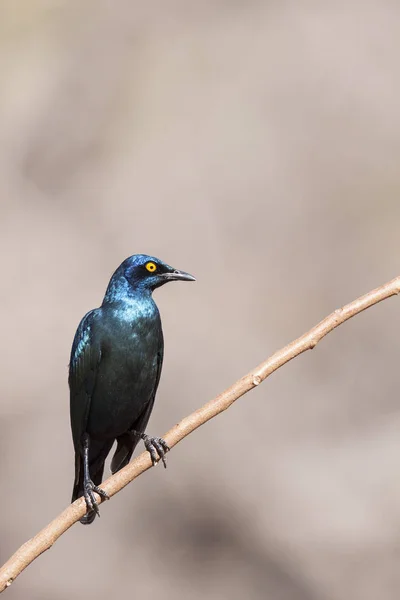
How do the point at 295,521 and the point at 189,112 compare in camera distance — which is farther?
the point at 189,112

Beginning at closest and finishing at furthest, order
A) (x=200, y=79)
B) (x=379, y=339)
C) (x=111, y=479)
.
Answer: (x=111, y=479) < (x=379, y=339) < (x=200, y=79)

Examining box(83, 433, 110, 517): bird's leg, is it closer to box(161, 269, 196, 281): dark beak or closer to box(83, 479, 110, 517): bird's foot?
box(83, 479, 110, 517): bird's foot

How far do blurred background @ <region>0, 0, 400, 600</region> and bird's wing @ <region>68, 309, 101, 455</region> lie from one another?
501 cm

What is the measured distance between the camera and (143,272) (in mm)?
4633

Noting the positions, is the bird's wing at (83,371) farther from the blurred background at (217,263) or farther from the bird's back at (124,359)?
the blurred background at (217,263)

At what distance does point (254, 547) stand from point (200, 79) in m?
6.30

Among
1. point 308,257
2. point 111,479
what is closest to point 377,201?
point 308,257

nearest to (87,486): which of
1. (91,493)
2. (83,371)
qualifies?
(91,493)

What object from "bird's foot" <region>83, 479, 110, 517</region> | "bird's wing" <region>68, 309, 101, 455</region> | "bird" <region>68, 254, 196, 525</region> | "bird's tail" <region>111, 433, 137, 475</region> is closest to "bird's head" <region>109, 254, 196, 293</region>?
"bird" <region>68, 254, 196, 525</region>

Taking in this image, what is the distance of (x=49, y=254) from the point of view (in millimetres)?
11219

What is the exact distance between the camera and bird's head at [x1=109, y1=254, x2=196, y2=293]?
459 centimetres

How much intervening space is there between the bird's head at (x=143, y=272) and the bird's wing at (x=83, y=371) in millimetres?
286

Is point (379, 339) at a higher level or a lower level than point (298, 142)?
lower

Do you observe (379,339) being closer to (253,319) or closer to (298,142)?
(253,319)
